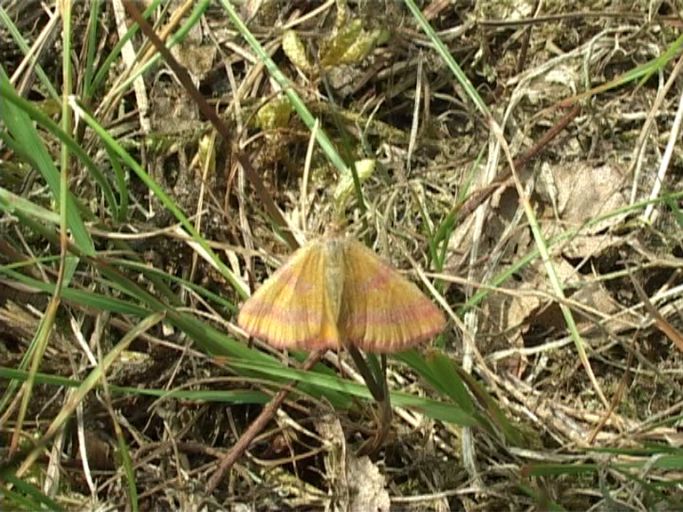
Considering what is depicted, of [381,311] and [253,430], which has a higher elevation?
[381,311]

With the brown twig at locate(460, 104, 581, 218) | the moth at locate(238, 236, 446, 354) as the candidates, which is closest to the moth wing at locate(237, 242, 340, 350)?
the moth at locate(238, 236, 446, 354)

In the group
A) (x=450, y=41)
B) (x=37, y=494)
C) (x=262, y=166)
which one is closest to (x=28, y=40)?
(x=262, y=166)

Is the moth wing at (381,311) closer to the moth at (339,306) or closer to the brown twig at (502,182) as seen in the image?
the moth at (339,306)

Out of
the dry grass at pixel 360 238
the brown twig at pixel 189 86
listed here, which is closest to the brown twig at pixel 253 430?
the dry grass at pixel 360 238

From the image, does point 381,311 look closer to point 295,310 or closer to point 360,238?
point 295,310

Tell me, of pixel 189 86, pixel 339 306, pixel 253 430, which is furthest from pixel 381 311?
pixel 253 430

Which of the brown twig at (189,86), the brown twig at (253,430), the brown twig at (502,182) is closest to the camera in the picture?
the brown twig at (189,86)

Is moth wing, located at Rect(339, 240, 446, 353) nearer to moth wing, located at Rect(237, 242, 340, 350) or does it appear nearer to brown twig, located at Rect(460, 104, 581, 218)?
moth wing, located at Rect(237, 242, 340, 350)
